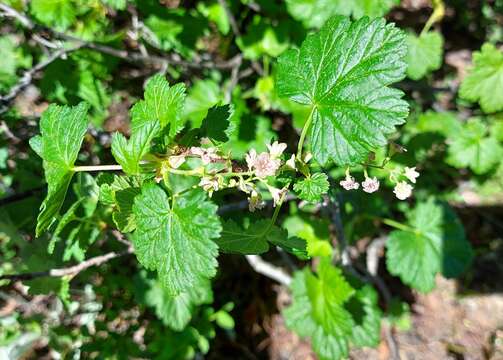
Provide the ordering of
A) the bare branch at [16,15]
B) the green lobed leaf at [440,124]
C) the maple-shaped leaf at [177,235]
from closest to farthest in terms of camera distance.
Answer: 1. the maple-shaped leaf at [177,235]
2. the bare branch at [16,15]
3. the green lobed leaf at [440,124]

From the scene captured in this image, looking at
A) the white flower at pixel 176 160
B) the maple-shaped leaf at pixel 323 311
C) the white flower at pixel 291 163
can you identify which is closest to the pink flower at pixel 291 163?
the white flower at pixel 291 163

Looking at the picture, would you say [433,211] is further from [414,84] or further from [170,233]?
[170,233]

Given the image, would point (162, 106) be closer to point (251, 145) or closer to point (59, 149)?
point (59, 149)

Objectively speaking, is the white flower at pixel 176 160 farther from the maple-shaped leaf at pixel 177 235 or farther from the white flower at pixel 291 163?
the white flower at pixel 291 163

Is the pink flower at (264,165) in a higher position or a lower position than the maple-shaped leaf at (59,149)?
higher

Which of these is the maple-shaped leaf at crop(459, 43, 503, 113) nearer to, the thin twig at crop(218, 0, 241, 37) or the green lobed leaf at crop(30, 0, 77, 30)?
the thin twig at crop(218, 0, 241, 37)

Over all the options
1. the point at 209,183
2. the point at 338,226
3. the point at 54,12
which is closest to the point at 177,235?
the point at 209,183

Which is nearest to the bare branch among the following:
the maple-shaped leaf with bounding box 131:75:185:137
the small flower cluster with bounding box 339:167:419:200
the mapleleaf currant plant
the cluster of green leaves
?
the cluster of green leaves
